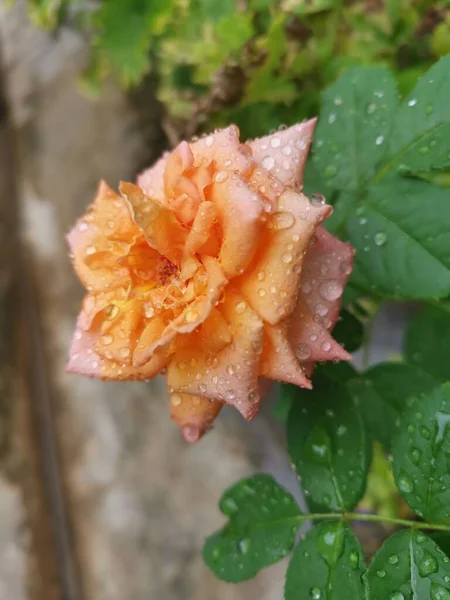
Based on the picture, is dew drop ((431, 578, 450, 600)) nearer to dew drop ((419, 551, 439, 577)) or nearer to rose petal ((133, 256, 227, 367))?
dew drop ((419, 551, 439, 577))

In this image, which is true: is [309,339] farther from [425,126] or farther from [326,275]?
[425,126]

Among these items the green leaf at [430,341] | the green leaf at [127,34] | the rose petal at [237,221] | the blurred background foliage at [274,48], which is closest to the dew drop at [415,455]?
the rose petal at [237,221]

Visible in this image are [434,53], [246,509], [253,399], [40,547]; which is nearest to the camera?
[253,399]

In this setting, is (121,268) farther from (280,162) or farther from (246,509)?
(246,509)

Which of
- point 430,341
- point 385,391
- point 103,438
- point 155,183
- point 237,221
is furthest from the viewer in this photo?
point 103,438

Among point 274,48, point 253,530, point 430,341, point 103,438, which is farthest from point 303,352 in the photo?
point 103,438

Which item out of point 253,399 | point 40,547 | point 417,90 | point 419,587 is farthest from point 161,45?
point 40,547
